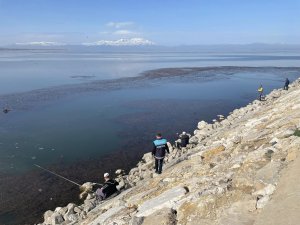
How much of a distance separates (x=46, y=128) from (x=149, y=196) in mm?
23670

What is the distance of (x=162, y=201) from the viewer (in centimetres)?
1186

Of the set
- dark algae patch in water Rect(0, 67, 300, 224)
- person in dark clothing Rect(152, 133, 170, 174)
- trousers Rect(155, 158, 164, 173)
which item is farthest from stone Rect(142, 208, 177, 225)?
dark algae patch in water Rect(0, 67, 300, 224)

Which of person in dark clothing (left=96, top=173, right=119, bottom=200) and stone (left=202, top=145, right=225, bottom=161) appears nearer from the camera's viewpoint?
stone (left=202, top=145, right=225, bottom=161)

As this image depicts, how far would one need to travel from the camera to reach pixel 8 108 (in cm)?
4403

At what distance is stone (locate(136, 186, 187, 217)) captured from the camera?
11.5 m

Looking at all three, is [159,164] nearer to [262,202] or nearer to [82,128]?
[262,202]

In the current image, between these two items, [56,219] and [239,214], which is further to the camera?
[56,219]

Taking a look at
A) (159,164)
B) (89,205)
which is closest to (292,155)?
(159,164)

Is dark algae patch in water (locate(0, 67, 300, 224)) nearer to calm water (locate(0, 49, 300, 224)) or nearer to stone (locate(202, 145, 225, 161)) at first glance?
calm water (locate(0, 49, 300, 224))

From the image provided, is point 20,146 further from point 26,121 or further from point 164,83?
point 164,83

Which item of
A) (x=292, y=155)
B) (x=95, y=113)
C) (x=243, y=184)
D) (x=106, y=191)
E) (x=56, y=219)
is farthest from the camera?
(x=95, y=113)

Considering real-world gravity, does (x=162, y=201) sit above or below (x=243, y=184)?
below

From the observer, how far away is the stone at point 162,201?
11.5 m

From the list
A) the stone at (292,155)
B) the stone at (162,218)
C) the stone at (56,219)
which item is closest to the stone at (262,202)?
the stone at (292,155)
